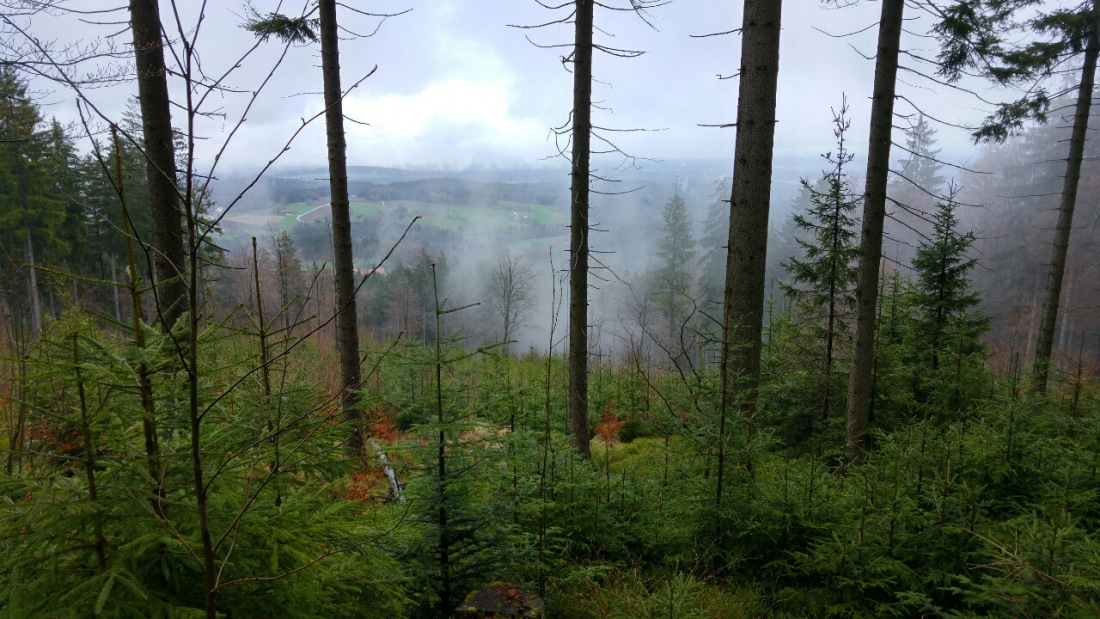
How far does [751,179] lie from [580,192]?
2497mm

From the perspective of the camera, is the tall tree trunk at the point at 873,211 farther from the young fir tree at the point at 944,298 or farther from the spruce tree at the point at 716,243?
the spruce tree at the point at 716,243

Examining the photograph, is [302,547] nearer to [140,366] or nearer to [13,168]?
[140,366]

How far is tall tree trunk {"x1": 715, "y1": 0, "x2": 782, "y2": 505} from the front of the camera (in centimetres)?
448

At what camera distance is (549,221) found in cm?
6556

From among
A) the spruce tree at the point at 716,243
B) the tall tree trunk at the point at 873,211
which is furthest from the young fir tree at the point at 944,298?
the spruce tree at the point at 716,243

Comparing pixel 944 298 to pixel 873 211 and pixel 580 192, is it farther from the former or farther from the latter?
pixel 580 192

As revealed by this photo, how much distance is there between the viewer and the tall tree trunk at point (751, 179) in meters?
4.48

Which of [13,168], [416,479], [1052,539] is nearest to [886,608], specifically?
[1052,539]

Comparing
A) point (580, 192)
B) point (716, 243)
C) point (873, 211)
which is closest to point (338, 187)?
point (580, 192)

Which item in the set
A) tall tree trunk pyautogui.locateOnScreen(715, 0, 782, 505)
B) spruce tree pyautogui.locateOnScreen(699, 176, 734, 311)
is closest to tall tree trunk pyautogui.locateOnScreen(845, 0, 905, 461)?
tall tree trunk pyautogui.locateOnScreen(715, 0, 782, 505)

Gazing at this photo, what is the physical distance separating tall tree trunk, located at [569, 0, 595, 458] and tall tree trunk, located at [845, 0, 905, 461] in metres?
3.54

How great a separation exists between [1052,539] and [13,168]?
1046 inches

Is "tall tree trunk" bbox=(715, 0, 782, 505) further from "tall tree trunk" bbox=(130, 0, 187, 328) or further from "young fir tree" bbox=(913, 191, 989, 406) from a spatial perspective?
"young fir tree" bbox=(913, 191, 989, 406)

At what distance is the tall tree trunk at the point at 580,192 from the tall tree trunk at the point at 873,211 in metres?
3.54
